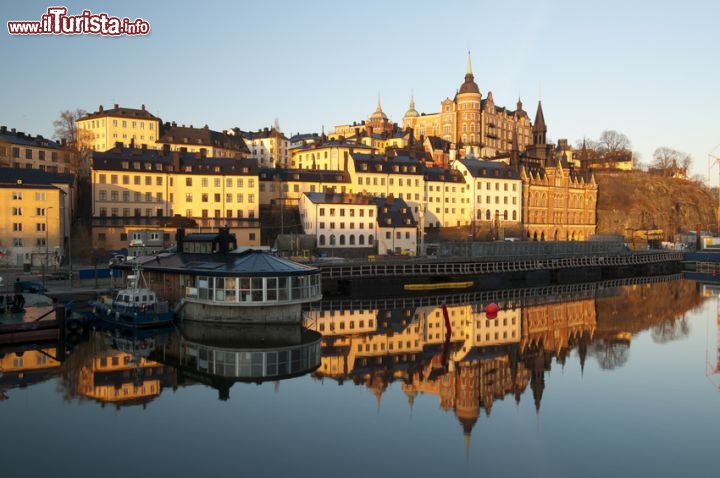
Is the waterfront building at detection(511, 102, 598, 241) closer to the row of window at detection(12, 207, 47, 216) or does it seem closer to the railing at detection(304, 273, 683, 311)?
the railing at detection(304, 273, 683, 311)

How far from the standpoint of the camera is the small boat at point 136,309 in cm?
3994

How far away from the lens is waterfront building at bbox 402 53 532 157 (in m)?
156

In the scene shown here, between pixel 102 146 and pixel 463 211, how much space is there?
63316 mm

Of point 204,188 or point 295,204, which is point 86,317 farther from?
point 295,204

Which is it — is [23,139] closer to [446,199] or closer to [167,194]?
[167,194]

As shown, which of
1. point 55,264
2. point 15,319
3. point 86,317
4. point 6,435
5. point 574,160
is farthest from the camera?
point 574,160

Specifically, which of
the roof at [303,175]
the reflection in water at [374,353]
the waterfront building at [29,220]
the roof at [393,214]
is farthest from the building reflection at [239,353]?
the roof at [303,175]

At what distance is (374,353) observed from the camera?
3650 centimetres

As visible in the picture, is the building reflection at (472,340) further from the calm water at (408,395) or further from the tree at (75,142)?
the tree at (75,142)

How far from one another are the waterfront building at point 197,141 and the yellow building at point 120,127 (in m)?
2.54

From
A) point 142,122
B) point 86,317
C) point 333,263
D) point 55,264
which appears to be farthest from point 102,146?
point 86,317

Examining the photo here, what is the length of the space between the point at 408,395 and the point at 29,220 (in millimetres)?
52453

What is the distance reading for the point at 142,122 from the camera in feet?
360

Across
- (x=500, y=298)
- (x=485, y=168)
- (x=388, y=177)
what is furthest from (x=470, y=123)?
(x=500, y=298)
